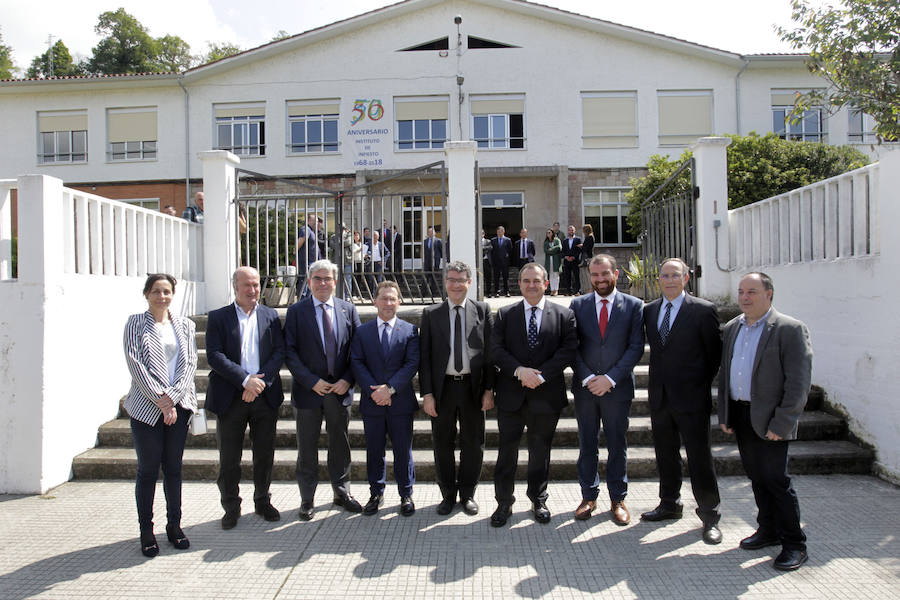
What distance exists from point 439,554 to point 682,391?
1962mm

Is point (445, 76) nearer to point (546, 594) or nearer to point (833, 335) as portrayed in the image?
point (833, 335)

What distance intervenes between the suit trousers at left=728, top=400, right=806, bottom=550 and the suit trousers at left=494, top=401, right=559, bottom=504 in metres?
1.24

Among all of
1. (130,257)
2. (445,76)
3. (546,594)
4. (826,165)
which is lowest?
(546,594)

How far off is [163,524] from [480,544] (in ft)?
7.65

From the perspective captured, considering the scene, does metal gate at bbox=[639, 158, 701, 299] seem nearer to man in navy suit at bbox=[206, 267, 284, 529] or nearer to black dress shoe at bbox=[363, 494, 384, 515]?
black dress shoe at bbox=[363, 494, 384, 515]

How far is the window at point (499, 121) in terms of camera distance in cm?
2050

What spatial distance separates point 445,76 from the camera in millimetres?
20562

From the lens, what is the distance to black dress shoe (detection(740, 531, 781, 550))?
407 cm

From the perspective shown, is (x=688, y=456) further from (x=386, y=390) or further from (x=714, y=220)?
(x=714, y=220)

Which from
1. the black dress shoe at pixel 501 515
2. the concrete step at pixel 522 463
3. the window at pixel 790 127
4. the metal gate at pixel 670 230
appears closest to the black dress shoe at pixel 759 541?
the concrete step at pixel 522 463


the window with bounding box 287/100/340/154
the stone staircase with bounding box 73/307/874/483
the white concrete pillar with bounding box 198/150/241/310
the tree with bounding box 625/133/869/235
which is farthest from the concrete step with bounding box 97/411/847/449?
the window with bounding box 287/100/340/154

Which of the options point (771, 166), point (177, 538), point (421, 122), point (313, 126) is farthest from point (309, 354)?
point (313, 126)

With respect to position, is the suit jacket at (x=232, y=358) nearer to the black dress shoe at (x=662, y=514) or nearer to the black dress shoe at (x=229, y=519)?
the black dress shoe at (x=229, y=519)

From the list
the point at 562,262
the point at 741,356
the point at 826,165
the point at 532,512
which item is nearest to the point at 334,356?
the point at 532,512
